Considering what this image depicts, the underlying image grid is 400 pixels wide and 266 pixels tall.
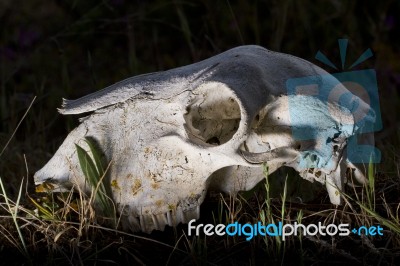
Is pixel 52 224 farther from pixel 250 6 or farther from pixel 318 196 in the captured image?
pixel 250 6

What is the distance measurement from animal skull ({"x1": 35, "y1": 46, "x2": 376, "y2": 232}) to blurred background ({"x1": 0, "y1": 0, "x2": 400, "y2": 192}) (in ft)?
4.70

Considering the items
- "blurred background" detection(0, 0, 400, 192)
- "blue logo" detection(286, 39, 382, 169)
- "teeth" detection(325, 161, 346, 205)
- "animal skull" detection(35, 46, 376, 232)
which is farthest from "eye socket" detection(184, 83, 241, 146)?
"blurred background" detection(0, 0, 400, 192)

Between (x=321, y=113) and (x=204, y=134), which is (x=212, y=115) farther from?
(x=321, y=113)

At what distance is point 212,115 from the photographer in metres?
1.60

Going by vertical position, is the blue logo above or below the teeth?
above

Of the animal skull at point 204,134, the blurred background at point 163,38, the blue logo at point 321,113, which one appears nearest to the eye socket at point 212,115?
the animal skull at point 204,134

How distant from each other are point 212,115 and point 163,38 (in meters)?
2.96

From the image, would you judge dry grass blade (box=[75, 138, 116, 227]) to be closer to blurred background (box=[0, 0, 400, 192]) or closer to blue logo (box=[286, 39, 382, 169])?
blue logo (box=[286, 39, 382, 169])

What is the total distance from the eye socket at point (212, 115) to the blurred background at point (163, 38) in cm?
146

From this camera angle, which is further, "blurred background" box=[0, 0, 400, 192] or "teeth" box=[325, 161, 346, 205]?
"blurred background" box=[0, 0, 400, 192]

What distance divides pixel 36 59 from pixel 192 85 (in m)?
2.76

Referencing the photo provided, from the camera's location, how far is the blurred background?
3.43m

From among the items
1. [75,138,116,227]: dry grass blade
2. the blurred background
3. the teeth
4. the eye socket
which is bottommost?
the teeth

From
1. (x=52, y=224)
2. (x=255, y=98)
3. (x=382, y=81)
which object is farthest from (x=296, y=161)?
(x=382, y=81)
